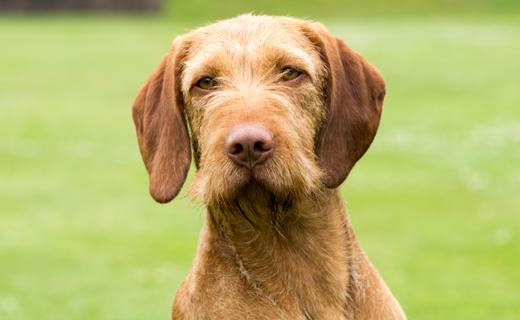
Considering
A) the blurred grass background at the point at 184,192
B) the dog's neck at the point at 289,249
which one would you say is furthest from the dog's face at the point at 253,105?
the blurred grass background at the point at 184,192

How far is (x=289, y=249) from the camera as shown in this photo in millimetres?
5398

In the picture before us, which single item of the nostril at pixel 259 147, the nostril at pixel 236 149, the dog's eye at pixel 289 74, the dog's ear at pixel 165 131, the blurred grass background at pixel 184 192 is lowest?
the blurred grass background at pixel 184 192

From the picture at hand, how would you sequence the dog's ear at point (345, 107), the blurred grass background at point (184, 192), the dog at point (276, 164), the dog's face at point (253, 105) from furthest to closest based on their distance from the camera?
the blurred grass background at point (184, 192)
the dog's ear at point (345, 107)
the dog at point (276, 164)
the dog's face at point (253, 105)

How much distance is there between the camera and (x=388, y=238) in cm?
1211

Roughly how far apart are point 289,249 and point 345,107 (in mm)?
674

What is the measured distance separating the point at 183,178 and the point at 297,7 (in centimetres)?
4005

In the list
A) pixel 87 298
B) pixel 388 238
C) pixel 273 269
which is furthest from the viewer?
pixel 388 238

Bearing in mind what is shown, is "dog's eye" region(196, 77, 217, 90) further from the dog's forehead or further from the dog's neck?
the dog's neck

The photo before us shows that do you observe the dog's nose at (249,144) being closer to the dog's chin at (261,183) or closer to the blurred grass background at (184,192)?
the dog's chin at (261,183)

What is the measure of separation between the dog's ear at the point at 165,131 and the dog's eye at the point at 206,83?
0.74 ft

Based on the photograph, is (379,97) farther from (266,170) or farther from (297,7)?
(297,7)

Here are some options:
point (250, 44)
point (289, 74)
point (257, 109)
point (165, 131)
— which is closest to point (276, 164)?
point (257, 109)

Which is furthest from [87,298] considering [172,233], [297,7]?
[297,7]

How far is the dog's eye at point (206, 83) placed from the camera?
17.4ft
